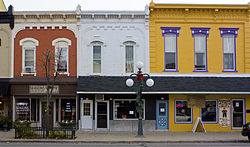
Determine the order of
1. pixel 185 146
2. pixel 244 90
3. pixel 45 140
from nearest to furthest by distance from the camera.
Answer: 1. pixel 185 146
2. pixel 45 140
3. pixel 244 90

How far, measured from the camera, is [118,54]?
67.7ft

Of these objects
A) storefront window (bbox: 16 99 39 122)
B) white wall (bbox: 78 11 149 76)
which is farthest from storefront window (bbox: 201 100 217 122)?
storefront window (bbox: 16 99 39 122)

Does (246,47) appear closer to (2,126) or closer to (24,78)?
(24,78)

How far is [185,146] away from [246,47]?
963 centimetres

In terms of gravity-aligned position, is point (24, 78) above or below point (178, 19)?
below

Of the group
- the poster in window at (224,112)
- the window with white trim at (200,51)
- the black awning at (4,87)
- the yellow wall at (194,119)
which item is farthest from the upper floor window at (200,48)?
the black awning at (4,87)

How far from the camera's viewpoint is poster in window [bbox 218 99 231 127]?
20500 mm

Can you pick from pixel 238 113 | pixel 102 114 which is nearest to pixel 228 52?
pixel 238 113

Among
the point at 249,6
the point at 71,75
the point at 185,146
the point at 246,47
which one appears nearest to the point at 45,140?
the point at 71,75

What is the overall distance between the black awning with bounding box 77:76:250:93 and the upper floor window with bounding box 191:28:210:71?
3.31ft

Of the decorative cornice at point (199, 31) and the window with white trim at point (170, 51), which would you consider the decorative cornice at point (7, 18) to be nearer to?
the window with white trim at point (170, 51)

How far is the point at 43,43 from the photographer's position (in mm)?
20797

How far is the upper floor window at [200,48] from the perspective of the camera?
2066cm

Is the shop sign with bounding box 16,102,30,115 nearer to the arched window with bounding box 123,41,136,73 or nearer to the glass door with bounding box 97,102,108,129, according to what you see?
the glass door with bounding box 97,102,108,129
